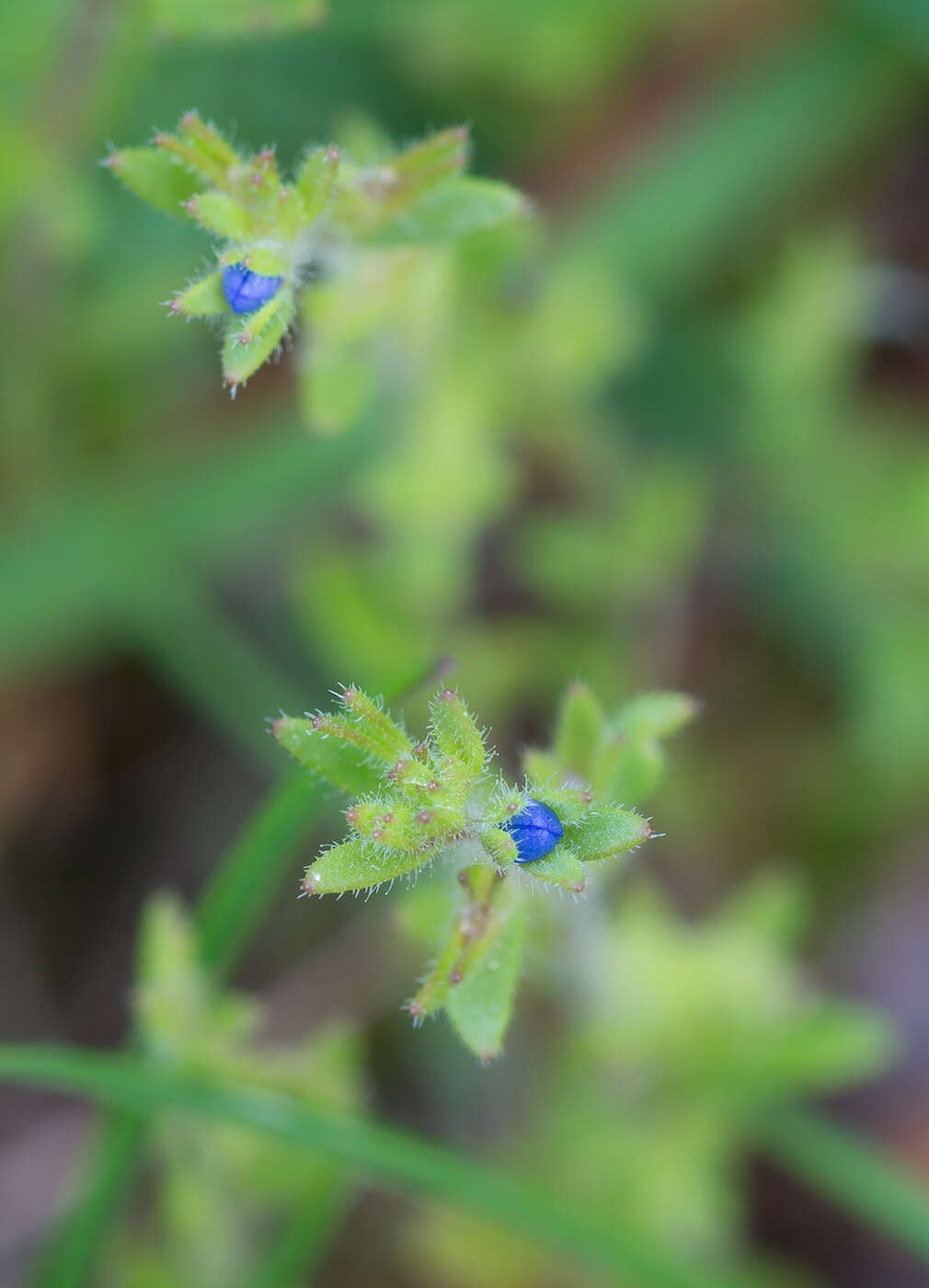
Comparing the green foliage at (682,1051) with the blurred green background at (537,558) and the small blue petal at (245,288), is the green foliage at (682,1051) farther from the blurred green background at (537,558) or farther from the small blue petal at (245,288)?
the small blue petal at (245,288)

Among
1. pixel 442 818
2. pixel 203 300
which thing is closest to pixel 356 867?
pixel 442 818

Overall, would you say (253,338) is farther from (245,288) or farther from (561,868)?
(561,868)

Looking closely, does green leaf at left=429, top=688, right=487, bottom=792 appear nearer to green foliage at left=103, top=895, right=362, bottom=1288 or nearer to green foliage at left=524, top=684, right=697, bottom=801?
green foliage at left=524, top=684, right=697, bottom=801

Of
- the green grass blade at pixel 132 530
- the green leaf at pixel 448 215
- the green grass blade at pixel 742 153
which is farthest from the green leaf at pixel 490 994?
the green grass blade at pixel 742 153

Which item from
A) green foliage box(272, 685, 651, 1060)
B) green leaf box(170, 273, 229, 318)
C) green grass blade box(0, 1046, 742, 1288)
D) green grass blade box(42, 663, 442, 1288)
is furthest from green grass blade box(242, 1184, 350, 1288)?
green leaf box(170, 273, 229, 318)

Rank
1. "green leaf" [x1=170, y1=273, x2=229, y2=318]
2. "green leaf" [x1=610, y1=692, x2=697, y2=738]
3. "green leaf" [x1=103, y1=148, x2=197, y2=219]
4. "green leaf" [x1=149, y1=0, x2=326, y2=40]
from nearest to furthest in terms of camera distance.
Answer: "green leaf" [x1=170, y1=273, x2=229, y2=318] → "green leaf" [x1=103, y1=148, x2=197, y2=219] → "green leaf" [x1=610, y1=692, x2=697, y2=738] → "green leaf" [x1=149, y1=0, x2=326, y2=40]

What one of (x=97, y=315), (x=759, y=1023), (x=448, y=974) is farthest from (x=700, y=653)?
(x=448, y=974)

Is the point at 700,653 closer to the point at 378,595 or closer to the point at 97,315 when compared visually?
the point at 378,595
